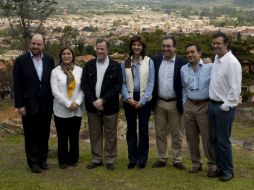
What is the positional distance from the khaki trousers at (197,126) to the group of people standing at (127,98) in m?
0.01

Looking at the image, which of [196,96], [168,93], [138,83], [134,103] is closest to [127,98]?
[134,103]

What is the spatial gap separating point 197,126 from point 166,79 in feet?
2.26

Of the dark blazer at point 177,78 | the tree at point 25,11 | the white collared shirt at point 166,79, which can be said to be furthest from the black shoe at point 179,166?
the tree at point 25,11

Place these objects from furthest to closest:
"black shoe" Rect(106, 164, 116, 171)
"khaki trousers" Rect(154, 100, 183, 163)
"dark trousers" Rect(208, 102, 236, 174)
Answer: "black shoe" Rect(106, 164, 116, 171) → "khaki trousers" Rect(154, 100, 183, 163) → "dark trousers" Rect(208, 102, 236, 174)

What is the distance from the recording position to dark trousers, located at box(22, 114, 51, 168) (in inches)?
236

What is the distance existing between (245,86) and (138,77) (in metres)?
17.3

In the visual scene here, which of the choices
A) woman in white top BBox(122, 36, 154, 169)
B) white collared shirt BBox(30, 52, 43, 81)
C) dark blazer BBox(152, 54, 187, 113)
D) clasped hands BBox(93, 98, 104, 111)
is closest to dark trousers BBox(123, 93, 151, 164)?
woman in white top BBox(122, 36, 154, 169)

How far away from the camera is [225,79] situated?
18.0 ft

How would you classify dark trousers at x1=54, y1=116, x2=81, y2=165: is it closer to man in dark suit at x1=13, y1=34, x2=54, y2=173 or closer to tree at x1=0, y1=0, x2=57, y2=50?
man in dark suit at x1=13, y1=34, x2=54, y2=173

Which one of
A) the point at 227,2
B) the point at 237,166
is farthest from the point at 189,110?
the point at 227,2

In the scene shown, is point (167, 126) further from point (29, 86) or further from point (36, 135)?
point (29, 86)

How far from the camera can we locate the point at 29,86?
231 inches

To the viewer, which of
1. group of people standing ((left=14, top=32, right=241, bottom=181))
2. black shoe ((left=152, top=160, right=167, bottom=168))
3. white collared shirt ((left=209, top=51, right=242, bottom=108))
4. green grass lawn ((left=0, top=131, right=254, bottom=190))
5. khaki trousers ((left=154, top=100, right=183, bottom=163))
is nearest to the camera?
white collared shirt ((left=209, top=51, right=242, bottom=108))

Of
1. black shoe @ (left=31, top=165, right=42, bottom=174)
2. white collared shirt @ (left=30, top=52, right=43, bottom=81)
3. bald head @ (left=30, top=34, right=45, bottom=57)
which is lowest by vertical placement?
black shoe @ (left=31, top=165, right=42, bottom=174)
